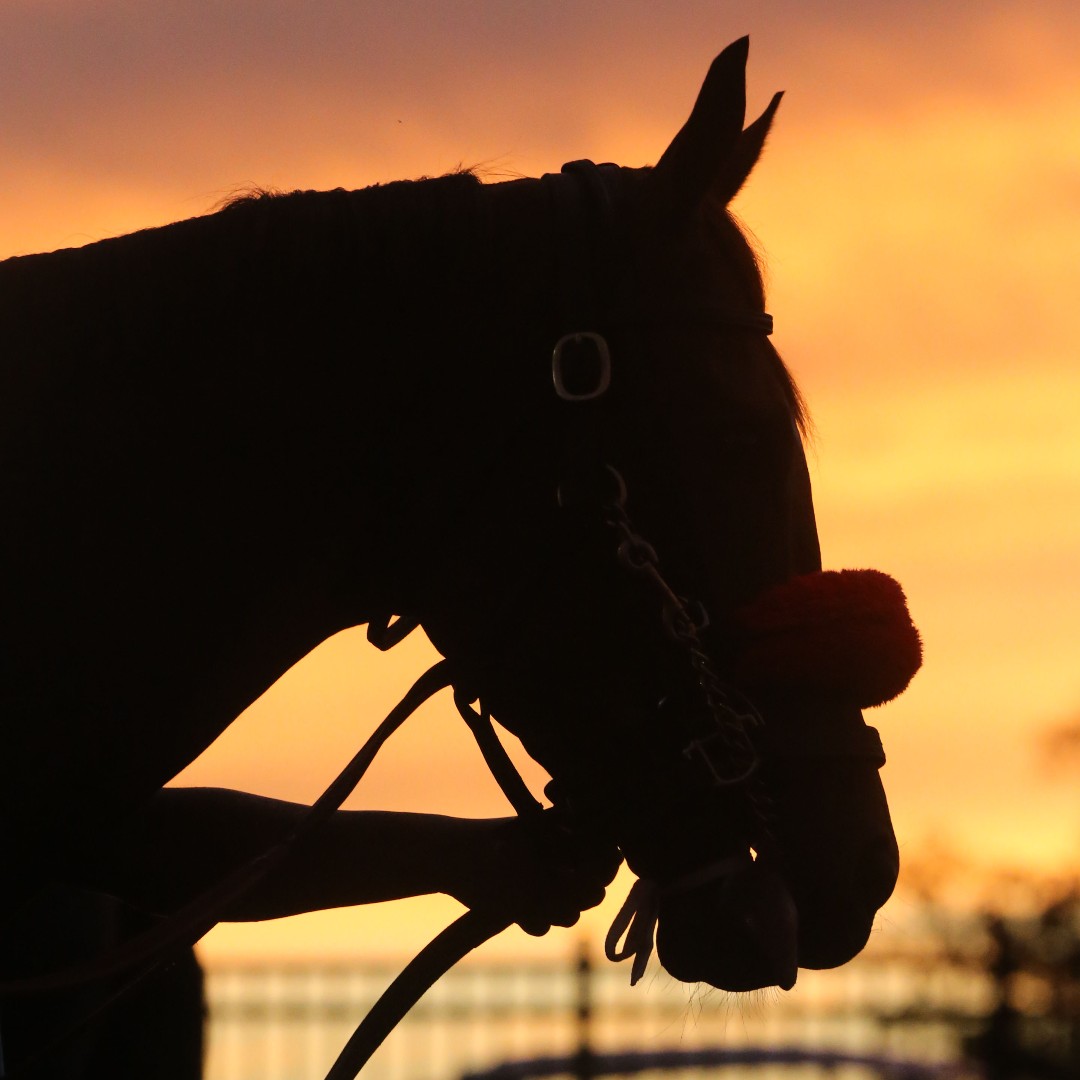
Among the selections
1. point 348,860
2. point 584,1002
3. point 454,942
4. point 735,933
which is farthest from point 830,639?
point 584,1002

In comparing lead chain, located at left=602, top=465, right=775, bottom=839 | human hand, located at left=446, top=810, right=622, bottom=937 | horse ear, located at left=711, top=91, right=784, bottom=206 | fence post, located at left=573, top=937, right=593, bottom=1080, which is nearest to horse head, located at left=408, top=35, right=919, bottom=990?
lead chain, located at left=602, top=465, right=775, bottom=839

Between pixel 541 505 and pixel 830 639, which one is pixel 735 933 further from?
pixel 541 505

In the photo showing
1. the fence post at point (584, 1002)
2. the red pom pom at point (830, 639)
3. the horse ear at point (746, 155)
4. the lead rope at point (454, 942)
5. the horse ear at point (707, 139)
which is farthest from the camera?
the fence post at point (584, 1002)

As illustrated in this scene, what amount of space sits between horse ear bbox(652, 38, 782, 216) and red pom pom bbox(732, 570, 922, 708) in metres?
0.62

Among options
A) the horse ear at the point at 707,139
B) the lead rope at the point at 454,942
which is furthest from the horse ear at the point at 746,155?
the lead rope at the point at 454,942

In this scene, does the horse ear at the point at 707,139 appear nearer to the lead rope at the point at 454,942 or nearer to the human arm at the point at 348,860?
the lead rope at the point at 454,942

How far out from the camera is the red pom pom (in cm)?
287

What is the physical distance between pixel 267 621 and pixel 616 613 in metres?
0.54

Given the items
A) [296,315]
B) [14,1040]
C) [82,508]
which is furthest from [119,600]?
[14,1040]

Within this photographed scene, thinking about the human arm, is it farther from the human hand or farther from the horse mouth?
the horse mouth

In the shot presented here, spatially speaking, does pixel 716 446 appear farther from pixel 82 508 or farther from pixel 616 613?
pixel 82 508

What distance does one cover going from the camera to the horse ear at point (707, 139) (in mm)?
2762

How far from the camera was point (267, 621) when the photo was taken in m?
2.91

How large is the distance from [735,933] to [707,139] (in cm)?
120
